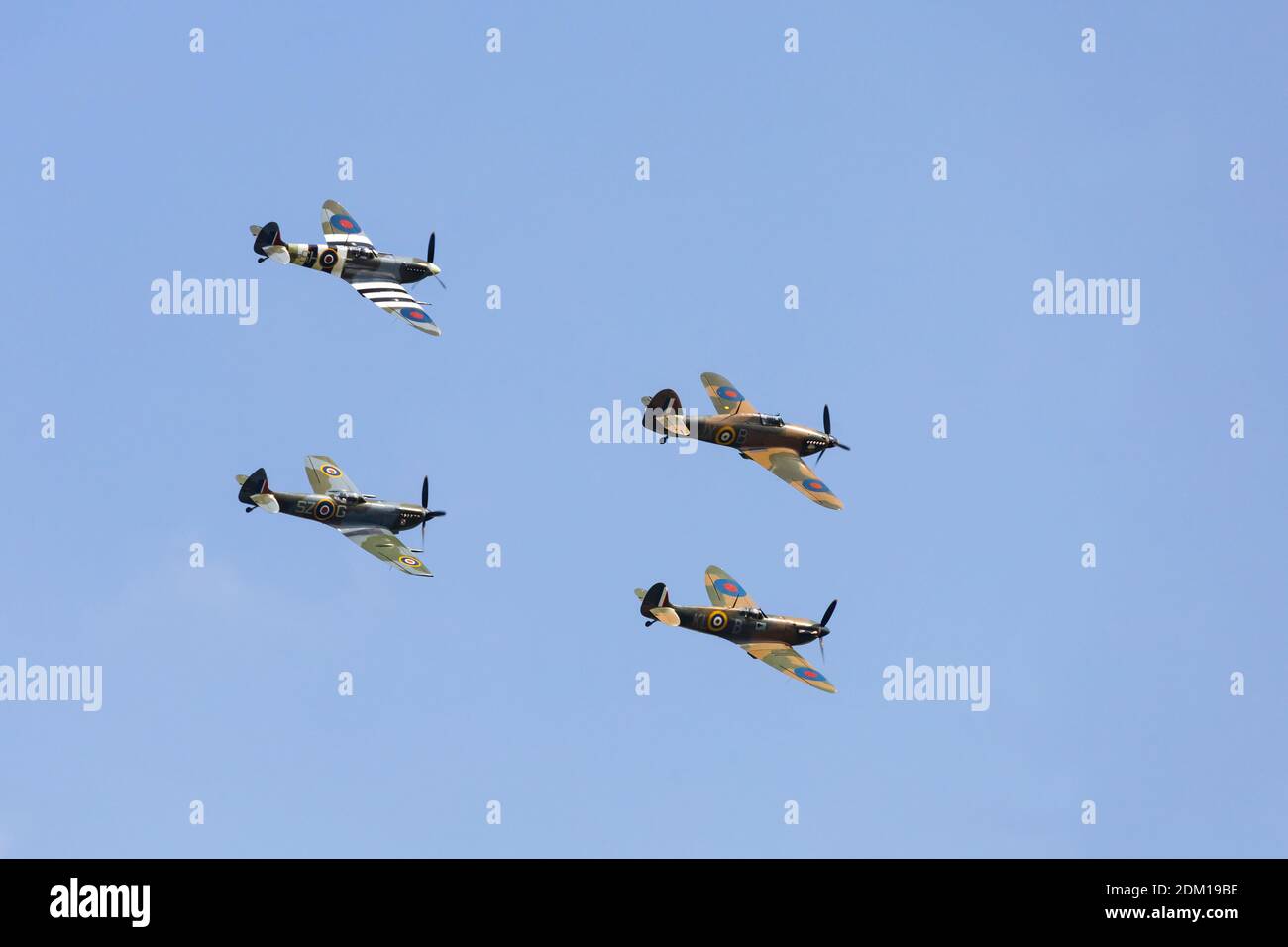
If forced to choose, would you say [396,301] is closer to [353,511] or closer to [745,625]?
[353,511]

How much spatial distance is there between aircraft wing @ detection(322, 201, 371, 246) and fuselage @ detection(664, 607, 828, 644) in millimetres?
26482

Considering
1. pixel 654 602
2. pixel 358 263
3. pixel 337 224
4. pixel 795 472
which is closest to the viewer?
pixel 654 602

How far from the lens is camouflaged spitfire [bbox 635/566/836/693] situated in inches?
3890

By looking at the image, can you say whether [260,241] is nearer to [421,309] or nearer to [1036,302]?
[421,309]

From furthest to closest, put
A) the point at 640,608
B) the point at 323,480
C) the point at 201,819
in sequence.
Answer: the point at 323,480 < the point at 640,608 < the point at 201,819

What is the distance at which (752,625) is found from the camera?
10069 cm

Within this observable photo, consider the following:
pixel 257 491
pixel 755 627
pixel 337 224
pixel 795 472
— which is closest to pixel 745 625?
pixel 755 627

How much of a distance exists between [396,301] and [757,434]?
17.3m

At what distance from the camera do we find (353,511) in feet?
337

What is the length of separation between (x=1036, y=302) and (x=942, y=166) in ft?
24.4
